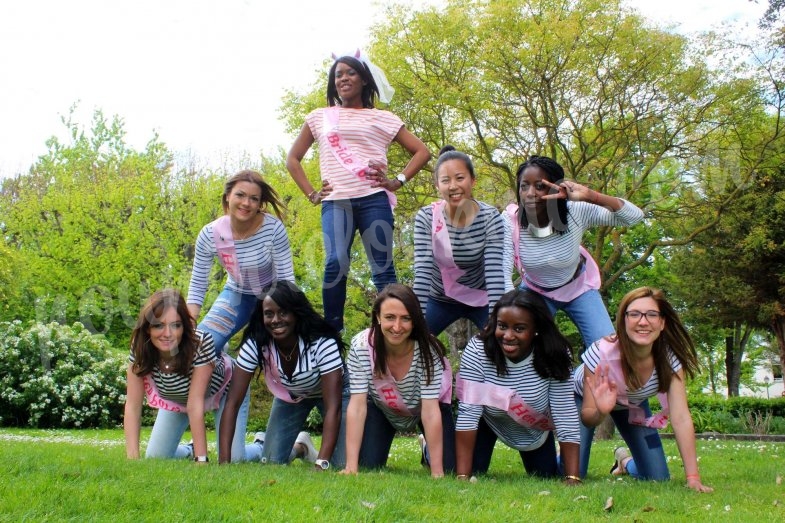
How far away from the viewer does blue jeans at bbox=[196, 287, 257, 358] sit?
6.77m

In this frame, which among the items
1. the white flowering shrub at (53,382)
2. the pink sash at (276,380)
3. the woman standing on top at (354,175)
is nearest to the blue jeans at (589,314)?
the woman standing on top at (354,175)

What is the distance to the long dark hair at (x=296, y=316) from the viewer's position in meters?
6.26

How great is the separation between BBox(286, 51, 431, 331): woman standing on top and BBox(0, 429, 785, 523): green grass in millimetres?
1854

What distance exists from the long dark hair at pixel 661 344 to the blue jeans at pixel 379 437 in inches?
63.4

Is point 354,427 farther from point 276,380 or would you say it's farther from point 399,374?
point 276,380

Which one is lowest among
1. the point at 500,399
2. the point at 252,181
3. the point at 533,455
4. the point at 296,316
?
the point at 533,455

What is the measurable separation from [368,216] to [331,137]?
793mm

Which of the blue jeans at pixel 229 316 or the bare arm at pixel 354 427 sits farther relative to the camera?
the blue jeans at pixel 229 316

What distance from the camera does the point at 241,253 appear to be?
666cm

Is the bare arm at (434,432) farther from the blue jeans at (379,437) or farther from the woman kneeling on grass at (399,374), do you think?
the blue jeans at (379,437)

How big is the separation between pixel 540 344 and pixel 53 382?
13924mm

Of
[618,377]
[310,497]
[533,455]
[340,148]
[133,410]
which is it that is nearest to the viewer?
[310,497]

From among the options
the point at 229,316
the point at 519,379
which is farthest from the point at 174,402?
the point at 519,379

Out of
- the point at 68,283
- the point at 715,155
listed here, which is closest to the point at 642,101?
the point at 715,155
